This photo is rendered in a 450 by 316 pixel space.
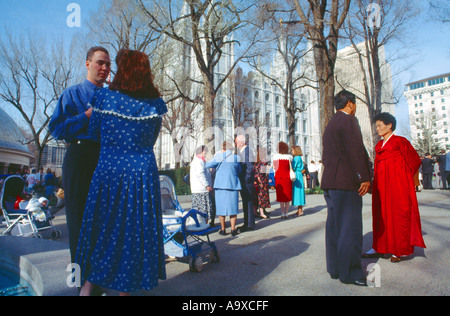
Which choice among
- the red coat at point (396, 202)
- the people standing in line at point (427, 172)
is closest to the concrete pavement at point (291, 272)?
the red coat at point (396, 202)

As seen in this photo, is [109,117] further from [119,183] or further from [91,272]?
[91,272]

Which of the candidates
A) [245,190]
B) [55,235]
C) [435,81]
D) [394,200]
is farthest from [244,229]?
[435,81]

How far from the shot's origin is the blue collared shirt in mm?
2426

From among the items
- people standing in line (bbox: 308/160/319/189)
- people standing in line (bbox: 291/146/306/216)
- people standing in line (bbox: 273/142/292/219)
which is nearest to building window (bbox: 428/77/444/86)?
people standing in line (bbox: 308/160/319/189)

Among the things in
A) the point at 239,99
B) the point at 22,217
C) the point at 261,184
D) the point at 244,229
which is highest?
the point at 239,99

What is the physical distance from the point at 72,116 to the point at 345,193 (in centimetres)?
260

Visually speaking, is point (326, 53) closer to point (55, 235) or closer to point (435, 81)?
point (55, 235)

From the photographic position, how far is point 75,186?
247cm

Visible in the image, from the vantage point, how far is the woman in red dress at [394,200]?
153 inches

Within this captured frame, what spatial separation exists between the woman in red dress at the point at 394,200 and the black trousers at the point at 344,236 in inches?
43.3

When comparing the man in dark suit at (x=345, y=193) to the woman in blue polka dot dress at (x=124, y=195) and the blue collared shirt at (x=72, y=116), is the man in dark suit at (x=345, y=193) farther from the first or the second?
the blue collared shirt at (x=72, y=116)

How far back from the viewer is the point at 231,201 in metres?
5.96

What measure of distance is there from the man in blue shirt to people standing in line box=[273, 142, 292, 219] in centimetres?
631

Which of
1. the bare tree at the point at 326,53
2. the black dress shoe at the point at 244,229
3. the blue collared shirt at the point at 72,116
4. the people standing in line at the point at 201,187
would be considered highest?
the bare tree at the point at 326,53
